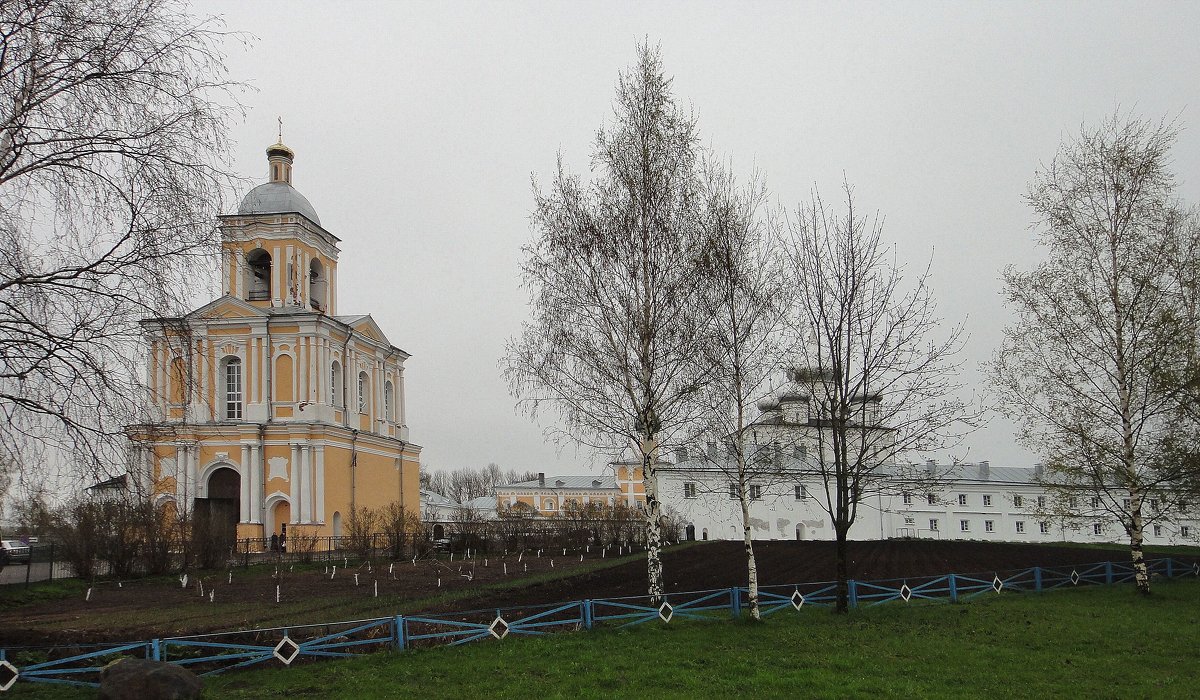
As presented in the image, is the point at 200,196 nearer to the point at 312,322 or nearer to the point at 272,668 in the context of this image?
the point at 272,668

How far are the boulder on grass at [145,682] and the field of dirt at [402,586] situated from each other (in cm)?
A: 384

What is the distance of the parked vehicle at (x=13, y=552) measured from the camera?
29.0 meters

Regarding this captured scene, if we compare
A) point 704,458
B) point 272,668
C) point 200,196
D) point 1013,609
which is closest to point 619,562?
point 704,458

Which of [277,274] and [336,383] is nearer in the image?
[277,274]

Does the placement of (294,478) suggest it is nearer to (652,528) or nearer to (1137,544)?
(652,528)

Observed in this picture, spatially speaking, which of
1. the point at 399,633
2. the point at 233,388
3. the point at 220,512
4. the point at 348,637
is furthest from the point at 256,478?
the point at 399,633

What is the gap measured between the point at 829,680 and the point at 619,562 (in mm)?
22164

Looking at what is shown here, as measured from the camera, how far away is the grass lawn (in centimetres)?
1024

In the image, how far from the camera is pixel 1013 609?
17.0m

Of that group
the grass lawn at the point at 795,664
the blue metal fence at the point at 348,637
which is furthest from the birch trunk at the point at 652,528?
the grass lawn at the point at 795,664

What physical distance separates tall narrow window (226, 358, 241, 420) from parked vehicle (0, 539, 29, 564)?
376 inches

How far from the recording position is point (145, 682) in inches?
367

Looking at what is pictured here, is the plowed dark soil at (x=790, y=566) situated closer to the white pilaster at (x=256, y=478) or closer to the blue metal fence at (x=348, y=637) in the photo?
the blue metal fence at (x=348, y=637)

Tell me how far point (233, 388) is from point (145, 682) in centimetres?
3263
